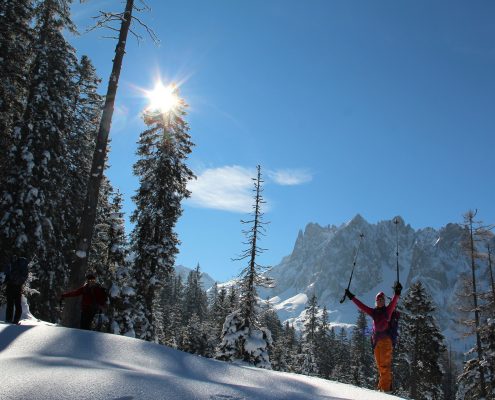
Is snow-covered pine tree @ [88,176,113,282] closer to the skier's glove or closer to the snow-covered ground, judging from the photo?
the snow-covered ground

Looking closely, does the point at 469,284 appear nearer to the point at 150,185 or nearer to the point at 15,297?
the point at 150,185

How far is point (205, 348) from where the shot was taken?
163 ft

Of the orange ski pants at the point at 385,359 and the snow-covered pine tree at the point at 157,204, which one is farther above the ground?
the snow-covered pine tree at the point at 157,204

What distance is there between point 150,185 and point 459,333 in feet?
61.3

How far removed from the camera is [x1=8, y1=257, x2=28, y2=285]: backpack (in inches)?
472

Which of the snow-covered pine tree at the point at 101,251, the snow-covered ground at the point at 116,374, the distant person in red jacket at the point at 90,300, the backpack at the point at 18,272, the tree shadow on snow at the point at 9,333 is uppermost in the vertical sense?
the snow-covered pine tree at the point at 101,251

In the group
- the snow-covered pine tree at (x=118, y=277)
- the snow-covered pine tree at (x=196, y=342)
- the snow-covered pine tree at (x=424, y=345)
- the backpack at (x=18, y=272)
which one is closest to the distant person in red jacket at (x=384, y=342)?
the backpack at (x=18, y=272)

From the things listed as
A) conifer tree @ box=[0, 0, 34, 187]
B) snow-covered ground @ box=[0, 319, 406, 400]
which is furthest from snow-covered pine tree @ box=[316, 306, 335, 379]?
snow-covered ground @ box=[0, 319, 406, 400]

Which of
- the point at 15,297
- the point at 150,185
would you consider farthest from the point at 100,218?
the point at 15,297

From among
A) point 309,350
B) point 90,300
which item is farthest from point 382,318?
point 309,350

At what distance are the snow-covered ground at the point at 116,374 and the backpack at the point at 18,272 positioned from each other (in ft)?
14.5

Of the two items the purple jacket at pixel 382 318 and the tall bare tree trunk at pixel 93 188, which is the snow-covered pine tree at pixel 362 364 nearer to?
the tall bare tree trunk at pixel 93 188

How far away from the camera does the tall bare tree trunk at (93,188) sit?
11.4 meters

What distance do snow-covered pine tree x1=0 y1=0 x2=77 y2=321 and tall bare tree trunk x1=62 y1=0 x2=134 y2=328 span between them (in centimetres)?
791
